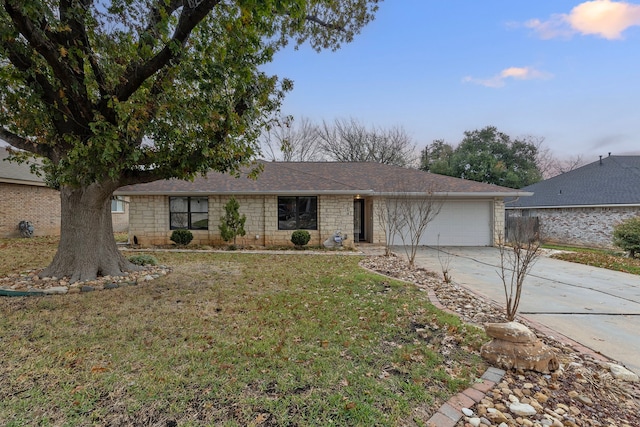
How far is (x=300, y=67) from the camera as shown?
10578mm

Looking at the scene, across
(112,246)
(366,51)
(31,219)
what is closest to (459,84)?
(366,51)

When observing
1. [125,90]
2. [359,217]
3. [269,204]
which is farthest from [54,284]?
[359,217]

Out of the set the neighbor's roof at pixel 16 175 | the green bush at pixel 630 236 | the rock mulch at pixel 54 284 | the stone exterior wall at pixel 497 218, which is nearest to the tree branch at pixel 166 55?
the rock mulch at pixel 54 284

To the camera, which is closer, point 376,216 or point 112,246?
point 112,246

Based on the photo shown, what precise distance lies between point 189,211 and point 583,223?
19481 millimetres

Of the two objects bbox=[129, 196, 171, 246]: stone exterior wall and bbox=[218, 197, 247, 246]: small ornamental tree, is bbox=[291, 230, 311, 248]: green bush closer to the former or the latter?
bbox=[218, 197, 247, 246]: small ornamental tree

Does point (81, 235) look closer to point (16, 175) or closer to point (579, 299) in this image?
point (579, 299)

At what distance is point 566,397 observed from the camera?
2.47 metres

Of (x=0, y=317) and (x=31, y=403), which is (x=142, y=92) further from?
(x=31, y=403)

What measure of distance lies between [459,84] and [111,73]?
13.8 m

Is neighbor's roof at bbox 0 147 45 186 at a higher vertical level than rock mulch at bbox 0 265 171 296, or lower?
higher

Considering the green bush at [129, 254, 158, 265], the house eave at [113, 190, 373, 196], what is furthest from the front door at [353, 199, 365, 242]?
the green bush at [129, 254, 158, 265]

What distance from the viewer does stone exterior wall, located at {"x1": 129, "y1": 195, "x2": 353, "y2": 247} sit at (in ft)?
40.8

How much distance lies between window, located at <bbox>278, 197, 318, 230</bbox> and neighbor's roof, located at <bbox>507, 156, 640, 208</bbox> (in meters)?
11.9
